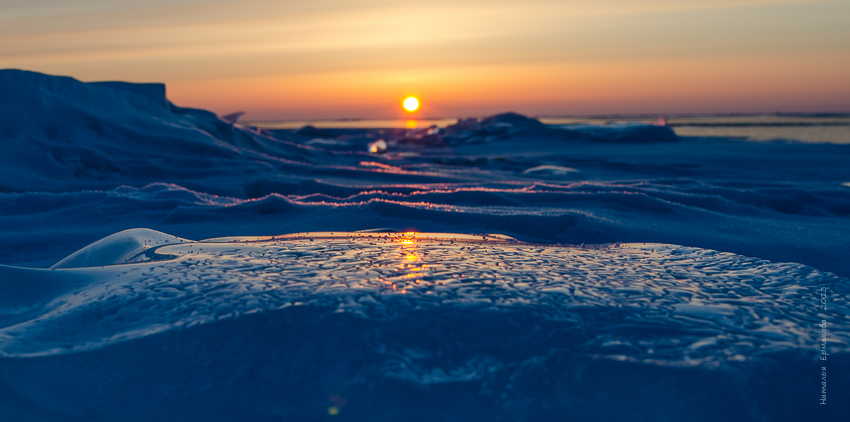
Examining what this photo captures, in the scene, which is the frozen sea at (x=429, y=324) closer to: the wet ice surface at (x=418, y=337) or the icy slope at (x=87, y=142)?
the wet ice surface at (x=418, y=337)

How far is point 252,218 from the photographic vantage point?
3127 mm

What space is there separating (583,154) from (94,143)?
8.19 meters

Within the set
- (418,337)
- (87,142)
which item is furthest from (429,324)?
(87,142)

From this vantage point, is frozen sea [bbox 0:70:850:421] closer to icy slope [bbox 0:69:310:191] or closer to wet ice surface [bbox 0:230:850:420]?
wet ice surface [bbox 0:230:850:420]

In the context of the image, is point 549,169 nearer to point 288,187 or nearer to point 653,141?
point 288,187

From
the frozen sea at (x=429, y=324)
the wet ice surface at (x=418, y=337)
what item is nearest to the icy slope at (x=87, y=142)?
the frozen sea at (x=429, y=324)

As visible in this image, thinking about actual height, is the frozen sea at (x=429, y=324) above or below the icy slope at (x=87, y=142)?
below

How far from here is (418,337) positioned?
125 centimetres

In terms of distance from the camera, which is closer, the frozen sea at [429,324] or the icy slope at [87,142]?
the frozen sea at [429,324]

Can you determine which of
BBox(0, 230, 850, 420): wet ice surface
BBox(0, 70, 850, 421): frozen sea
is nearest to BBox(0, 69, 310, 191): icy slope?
BBox(0, 70, 850, 421): frozen sea

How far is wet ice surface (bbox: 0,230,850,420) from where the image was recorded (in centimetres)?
112

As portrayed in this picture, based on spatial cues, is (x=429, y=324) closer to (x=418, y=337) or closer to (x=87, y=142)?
(x=418, y=337)

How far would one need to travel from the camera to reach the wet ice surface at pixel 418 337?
44.1 inches

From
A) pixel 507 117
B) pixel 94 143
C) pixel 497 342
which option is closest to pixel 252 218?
pixel 497 342
